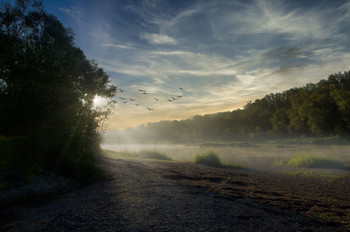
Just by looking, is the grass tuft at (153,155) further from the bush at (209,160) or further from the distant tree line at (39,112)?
the distant tree line at (39,112)

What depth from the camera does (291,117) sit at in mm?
72000

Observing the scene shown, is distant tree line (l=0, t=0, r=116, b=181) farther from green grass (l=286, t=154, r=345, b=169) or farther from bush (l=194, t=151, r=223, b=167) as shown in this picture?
green grass (l=286, t=154, r=345, b=169)

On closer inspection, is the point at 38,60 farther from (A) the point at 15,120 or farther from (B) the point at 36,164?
(B) the point at 36,164

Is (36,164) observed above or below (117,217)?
above

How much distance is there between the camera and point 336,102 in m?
60.3

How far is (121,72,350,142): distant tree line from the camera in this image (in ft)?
188

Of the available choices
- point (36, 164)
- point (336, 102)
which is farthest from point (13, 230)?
point (336, 102)

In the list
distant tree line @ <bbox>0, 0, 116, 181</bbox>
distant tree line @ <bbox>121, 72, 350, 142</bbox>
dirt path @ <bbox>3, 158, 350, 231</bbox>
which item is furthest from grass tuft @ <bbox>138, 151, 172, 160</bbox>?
distant tree line @ <bbox>121, 72, 350, 142</bbox>

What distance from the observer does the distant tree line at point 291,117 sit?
5728 cm

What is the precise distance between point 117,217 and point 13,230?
241 centimetres


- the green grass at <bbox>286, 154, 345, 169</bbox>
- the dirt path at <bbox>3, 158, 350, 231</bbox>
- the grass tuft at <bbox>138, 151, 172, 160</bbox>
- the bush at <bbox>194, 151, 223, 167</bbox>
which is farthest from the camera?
the grass tuft at <bbox>138, 151, 172, 160</bbox>

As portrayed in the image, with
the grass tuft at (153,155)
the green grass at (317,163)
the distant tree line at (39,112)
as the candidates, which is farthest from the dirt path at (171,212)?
the grass tuft at (153,155)

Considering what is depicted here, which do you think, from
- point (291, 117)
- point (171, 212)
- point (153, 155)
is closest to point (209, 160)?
point (153, 155)

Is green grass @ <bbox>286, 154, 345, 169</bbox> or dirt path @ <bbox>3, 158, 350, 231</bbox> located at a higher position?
green grass @ <bbox>286, 154, 345, 169</bbox>
